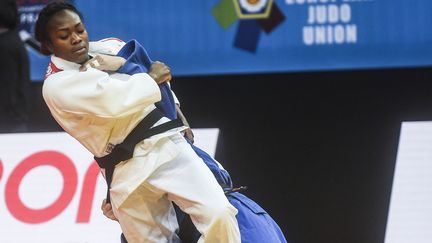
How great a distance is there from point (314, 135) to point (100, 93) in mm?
2551

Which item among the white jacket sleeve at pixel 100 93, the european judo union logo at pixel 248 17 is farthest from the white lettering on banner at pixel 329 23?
the white jacket sleeve at pixel 100 93

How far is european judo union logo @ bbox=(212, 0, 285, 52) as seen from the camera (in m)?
6.28

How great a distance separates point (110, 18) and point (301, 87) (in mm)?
1244

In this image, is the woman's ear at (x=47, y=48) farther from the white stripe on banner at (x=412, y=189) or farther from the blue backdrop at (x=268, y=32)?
the blue backdrop at (x=268, y=32)

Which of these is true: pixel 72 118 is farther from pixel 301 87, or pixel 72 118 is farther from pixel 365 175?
pixel 301 87

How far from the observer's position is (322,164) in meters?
5.17

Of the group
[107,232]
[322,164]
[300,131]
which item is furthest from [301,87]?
[107,232]

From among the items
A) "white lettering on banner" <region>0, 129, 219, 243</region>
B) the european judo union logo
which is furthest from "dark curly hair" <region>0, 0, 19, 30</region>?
"white lettering on banner" <region>0, 129, 219, 243</region>

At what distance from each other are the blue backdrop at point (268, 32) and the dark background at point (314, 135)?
0.08 metres

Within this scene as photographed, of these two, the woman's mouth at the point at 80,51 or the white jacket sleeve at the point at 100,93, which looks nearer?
the white jacket sleeve at the point at 100,93

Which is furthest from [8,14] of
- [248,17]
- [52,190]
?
[52,190]

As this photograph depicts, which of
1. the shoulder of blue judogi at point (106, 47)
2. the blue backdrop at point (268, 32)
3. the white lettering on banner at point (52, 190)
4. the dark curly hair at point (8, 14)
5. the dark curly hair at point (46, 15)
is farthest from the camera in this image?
the blue backdrop at point (268, 32)

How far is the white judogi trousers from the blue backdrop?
10.0 feet

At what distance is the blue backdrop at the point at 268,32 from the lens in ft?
20.1
